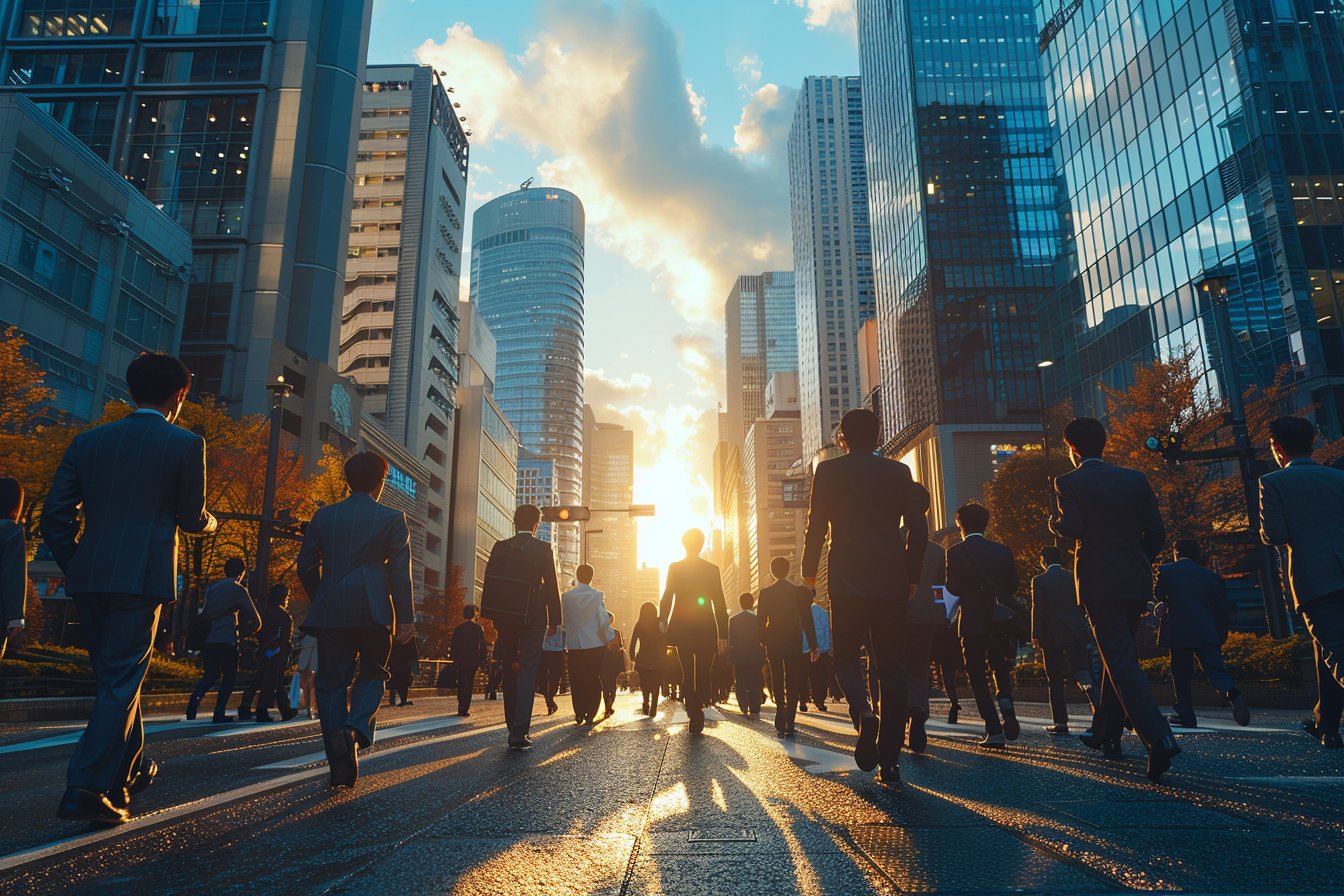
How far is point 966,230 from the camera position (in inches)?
3123

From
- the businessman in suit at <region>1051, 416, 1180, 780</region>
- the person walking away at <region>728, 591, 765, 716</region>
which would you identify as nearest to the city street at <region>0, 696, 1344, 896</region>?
the businessman in suit at <region>1051, 416, 1180, 780</region>

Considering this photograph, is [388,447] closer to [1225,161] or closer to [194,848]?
[1225,161]

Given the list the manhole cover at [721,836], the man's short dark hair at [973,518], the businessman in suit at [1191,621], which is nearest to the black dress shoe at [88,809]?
the manhole cover at [721,836]

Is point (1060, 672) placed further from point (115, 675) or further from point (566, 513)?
point (566, 513)

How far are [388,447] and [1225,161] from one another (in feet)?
181

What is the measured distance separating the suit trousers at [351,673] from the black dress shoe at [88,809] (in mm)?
1172

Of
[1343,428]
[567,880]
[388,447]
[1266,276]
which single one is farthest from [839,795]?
[388,447]

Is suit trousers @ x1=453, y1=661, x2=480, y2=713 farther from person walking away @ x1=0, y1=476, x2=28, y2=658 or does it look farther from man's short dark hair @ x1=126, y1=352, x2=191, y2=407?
man's short dark hair @ x1=126, y1=352, x2=191, y2=407

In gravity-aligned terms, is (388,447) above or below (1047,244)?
below

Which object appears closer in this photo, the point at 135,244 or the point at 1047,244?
the point at 135,244

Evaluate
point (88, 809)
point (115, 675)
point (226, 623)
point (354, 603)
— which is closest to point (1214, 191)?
point (226, 623)

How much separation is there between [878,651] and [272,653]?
350 inches

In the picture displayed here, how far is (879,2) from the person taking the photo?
9512cm

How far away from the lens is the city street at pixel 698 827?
7.55 ft
